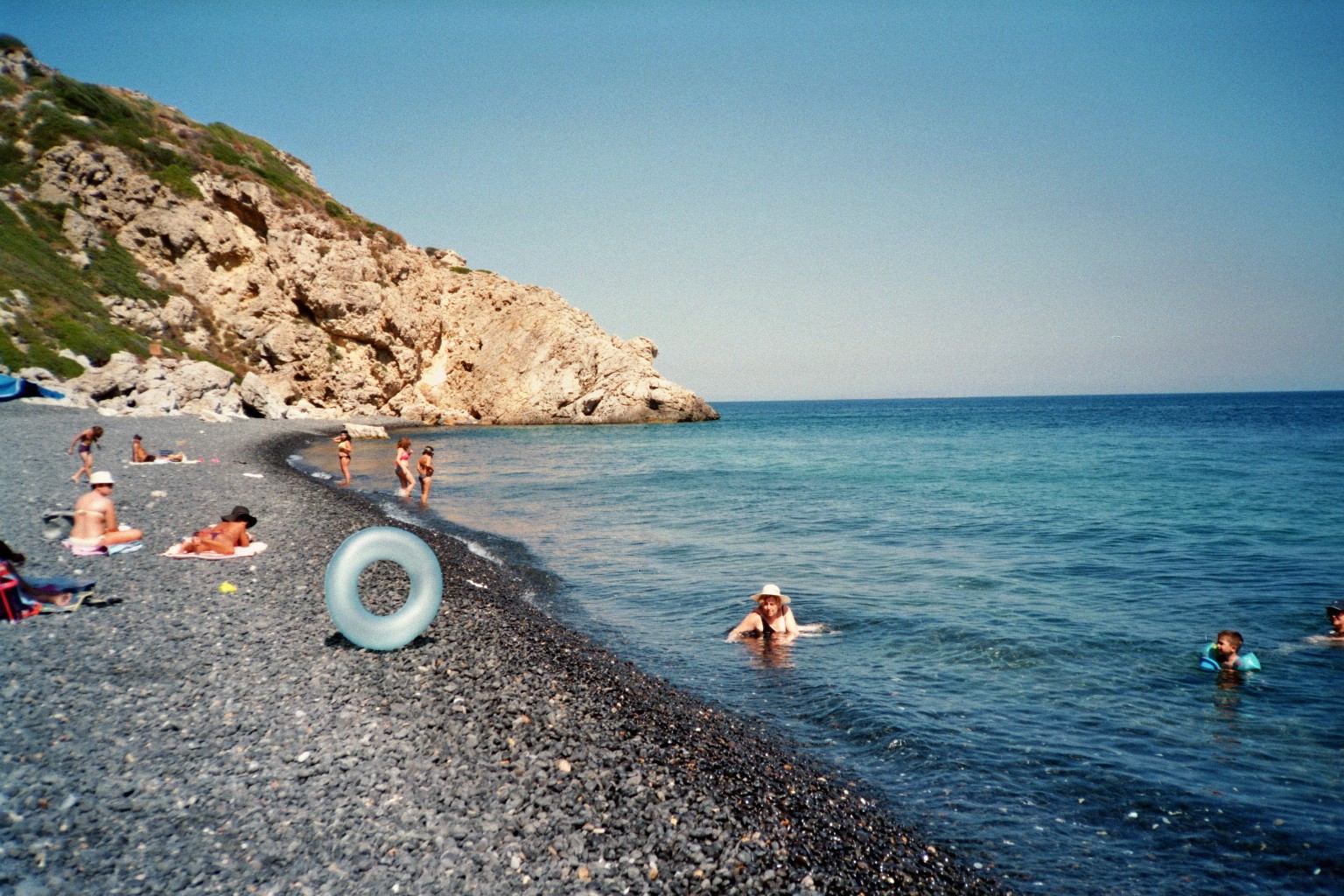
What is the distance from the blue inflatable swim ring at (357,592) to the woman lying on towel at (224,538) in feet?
14.7

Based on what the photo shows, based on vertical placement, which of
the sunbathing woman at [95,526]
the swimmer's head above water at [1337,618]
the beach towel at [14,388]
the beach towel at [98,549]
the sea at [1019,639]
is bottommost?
the sea at [1019,639]

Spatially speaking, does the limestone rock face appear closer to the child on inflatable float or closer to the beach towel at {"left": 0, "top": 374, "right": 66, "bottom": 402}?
the beach towel at {"left": 0, "top": 374, "right": 66, "bottom": 402}

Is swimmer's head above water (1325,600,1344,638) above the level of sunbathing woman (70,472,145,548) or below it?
below

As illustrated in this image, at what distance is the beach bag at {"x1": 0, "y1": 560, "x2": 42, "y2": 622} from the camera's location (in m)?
7.42

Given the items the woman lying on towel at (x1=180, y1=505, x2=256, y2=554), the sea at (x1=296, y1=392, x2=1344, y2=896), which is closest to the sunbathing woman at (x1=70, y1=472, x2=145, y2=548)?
the woman lying on towel at (x1=180, y1=505, x2=256, y2=554)

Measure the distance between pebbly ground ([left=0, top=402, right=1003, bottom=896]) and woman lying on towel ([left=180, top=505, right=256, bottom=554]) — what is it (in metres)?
1.76

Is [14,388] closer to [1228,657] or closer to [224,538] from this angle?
[224,538]

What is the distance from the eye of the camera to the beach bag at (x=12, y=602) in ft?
24.3

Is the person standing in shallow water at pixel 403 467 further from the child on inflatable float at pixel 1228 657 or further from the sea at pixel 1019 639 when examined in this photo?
the child on inflatable float at pixel 1228 657

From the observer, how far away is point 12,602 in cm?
746

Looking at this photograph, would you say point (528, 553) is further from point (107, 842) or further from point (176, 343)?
point (176, 343)

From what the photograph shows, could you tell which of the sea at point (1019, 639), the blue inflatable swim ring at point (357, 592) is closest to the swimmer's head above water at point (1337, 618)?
the sea at point (1019, 639)

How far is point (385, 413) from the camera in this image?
67.7 m

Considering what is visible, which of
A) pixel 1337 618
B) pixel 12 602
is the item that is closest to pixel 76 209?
pixel 12 602
